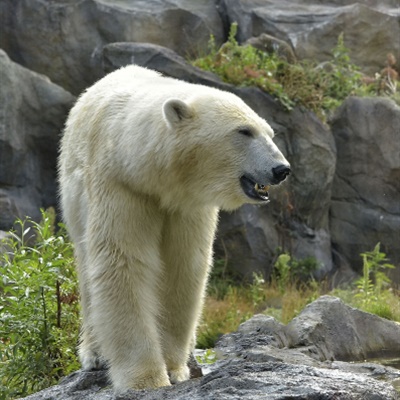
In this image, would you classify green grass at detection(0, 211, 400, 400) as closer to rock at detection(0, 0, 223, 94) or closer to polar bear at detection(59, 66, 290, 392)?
polar bear at detection(59, 66, 290, 392)

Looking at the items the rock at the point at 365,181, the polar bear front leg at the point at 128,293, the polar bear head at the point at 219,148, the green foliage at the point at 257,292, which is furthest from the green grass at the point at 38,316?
the rock at the point at 365,181

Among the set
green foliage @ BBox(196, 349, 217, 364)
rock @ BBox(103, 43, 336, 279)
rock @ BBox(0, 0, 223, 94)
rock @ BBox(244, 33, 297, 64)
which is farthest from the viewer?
rock @ BBox(0, 0, 223, 94)

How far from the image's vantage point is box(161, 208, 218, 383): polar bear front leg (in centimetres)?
470

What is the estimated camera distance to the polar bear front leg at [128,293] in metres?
4.40

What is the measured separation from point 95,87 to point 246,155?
1457mm

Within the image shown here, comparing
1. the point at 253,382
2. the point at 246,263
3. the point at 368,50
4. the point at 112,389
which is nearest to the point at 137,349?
the point at 112,389

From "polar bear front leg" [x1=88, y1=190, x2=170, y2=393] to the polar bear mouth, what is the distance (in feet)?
1.61

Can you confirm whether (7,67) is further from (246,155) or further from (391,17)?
(246,155)

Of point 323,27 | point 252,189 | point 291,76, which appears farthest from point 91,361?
point 323,27

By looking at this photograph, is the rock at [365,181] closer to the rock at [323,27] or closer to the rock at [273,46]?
the rock at [273,46]

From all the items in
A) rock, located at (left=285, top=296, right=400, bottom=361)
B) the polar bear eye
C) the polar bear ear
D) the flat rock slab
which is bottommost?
rock, located at (left=285, top=296, right=400, bottom=361)

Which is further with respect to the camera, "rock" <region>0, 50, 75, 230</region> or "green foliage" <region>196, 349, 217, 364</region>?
"rock" <region>0, 50, 75, 230</region>

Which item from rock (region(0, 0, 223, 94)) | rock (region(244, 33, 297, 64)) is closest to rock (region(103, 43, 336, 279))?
rock (region(244, 33, 297, 64))

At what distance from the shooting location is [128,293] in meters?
4.45
